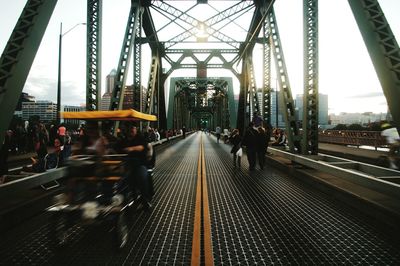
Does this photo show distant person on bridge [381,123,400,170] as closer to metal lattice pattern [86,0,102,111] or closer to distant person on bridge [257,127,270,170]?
distant person on bridge [257,127,270,170]

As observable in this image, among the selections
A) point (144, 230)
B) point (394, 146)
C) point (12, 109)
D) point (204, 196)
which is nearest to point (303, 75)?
point (394, 146)

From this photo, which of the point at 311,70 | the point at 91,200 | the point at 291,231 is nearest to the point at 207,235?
the point at 291,231

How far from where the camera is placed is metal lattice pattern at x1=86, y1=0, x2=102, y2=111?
33.5 ft

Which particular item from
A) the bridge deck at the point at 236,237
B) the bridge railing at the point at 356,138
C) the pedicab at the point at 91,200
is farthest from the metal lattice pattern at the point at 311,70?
the bridge railing at the point at 356,138

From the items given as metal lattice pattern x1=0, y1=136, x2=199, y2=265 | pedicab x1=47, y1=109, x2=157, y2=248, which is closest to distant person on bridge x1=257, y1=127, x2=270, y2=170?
metal lattice pattern x1=0, y1=136, x2=199, y2=265

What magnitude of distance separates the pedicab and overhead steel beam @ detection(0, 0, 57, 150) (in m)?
1.82

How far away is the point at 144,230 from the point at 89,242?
868mm

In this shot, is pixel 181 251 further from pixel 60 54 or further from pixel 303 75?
pixel 60 54

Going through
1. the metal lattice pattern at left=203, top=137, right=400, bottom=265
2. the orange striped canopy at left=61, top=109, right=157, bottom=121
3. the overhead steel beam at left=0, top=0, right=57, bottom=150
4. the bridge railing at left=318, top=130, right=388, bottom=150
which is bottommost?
the metal lattice pattern at left=203, top=137, right=400, bottom=265

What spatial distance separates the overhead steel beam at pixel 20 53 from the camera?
5.59 m

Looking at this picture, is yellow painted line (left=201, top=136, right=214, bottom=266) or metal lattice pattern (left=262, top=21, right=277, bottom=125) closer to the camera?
yellow painted line (left=201, top=136, right=214, bottom=266)

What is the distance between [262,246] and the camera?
4.44 m

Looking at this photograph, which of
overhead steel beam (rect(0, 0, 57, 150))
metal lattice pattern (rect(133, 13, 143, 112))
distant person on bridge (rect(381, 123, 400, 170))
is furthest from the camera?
metal lattice pattern (rect(133, 13, 143, 112))

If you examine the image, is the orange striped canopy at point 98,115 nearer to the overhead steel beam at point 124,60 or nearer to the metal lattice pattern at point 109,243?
the metal lattice pattern at point 109,243
